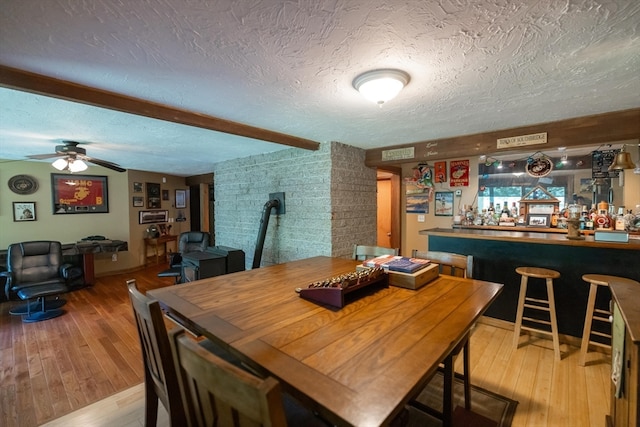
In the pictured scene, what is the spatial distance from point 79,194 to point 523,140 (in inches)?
261

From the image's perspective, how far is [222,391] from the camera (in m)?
0.69

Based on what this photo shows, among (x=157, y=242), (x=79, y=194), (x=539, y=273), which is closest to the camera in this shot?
(x=539, y=273)

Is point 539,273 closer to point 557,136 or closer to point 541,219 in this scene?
point 557,136

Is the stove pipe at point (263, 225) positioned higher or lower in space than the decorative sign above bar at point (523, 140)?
lower

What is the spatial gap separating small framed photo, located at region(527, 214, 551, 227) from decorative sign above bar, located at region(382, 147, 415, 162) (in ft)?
8.75

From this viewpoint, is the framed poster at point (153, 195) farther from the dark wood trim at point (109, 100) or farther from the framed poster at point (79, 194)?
the dark wood trim at point (109, 100)

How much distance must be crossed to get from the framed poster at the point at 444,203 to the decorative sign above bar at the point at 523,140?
211cm

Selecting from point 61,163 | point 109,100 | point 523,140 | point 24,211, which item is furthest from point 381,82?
point 24,211

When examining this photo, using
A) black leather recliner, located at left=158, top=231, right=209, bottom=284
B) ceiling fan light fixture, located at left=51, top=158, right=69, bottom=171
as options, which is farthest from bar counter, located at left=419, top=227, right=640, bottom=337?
ceiling fan light fixture, located at left=51, top=158, right=69, bottom=171

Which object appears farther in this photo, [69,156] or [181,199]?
[181,199]

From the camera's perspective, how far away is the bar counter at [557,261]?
2414 mm

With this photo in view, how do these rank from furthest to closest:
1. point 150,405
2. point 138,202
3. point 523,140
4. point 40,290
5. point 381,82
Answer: point 138,202 < point 40,290 < point 523,140 < point 381,82 < point 150,405

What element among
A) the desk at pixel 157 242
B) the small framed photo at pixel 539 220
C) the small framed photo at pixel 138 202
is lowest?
the desk at pixel 157 242

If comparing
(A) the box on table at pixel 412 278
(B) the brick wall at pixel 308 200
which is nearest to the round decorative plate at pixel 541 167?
(B) the brick wall at pixel 308 200
